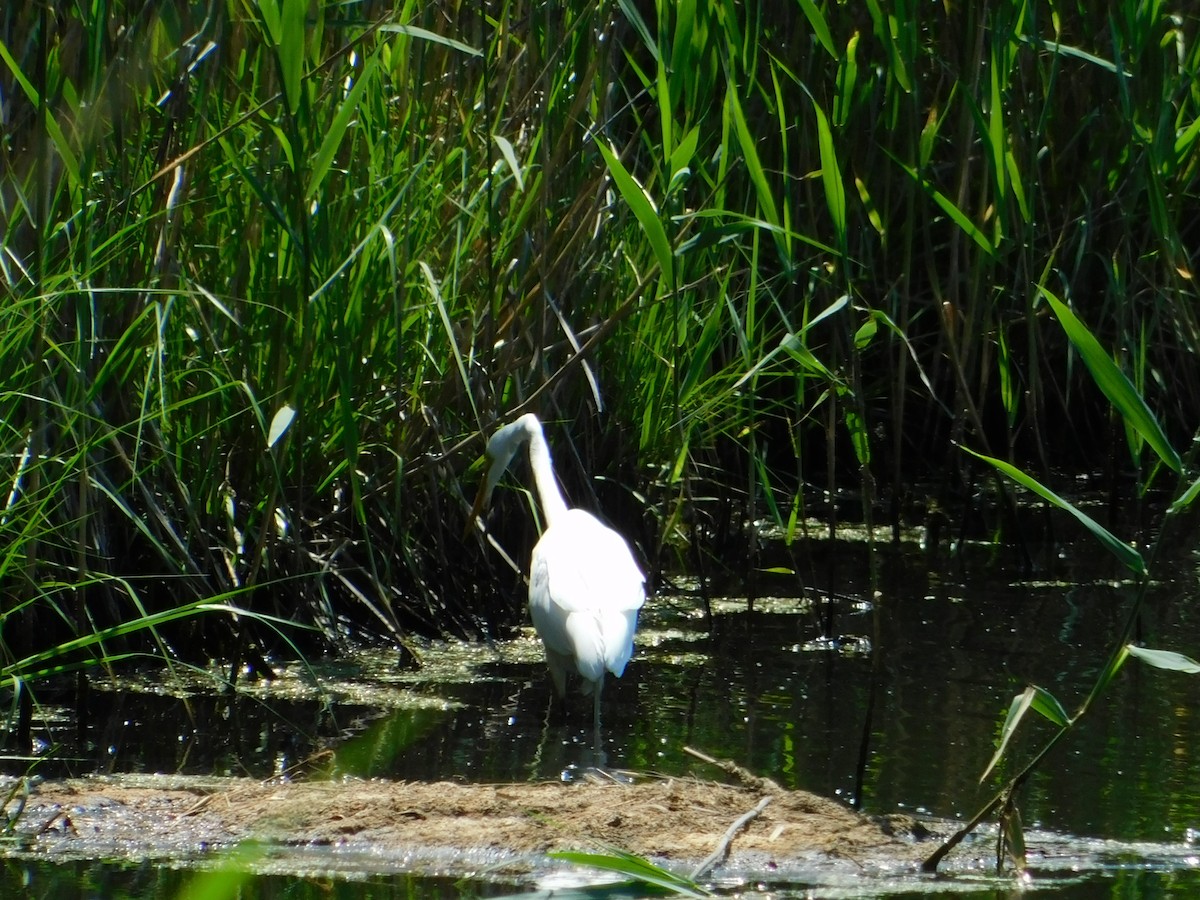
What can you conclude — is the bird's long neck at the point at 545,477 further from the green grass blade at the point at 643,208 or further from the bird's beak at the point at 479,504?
the green grass blade at the point at 643,208

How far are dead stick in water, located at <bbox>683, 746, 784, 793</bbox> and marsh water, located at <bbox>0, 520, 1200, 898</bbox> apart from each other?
0.51 feet

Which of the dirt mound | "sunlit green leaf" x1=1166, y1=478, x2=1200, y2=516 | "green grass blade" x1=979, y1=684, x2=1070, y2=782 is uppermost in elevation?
"sunlit green leaf" x1=1166, y1=478, x2=1200, y2=516

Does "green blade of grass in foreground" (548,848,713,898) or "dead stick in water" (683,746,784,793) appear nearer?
"green blade of grass in foreground" (548,848,713,898)

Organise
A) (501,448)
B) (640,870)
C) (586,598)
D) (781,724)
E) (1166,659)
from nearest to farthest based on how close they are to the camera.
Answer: (640,870)
(1166,659)
(586,598)
(781,724)
(501,448)

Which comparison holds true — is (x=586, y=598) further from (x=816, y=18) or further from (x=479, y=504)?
(x=816, y=18)

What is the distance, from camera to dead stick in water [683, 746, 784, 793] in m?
2.88

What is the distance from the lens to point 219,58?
3479 millimetres

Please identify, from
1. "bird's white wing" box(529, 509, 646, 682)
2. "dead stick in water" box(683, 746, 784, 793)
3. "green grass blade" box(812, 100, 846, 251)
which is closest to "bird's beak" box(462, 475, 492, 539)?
"bird's white wing" box(529, 509, 646, 682)

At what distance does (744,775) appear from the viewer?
2.97m

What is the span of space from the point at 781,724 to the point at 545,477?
870 millimetres

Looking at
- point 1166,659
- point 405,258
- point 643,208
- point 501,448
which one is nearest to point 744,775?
point 1166,659

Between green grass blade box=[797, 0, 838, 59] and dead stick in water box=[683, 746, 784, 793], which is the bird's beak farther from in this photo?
green grass blade box=[797, 0, 838, 59]

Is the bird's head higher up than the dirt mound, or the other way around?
the bird's head

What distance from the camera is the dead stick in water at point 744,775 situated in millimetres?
2879
